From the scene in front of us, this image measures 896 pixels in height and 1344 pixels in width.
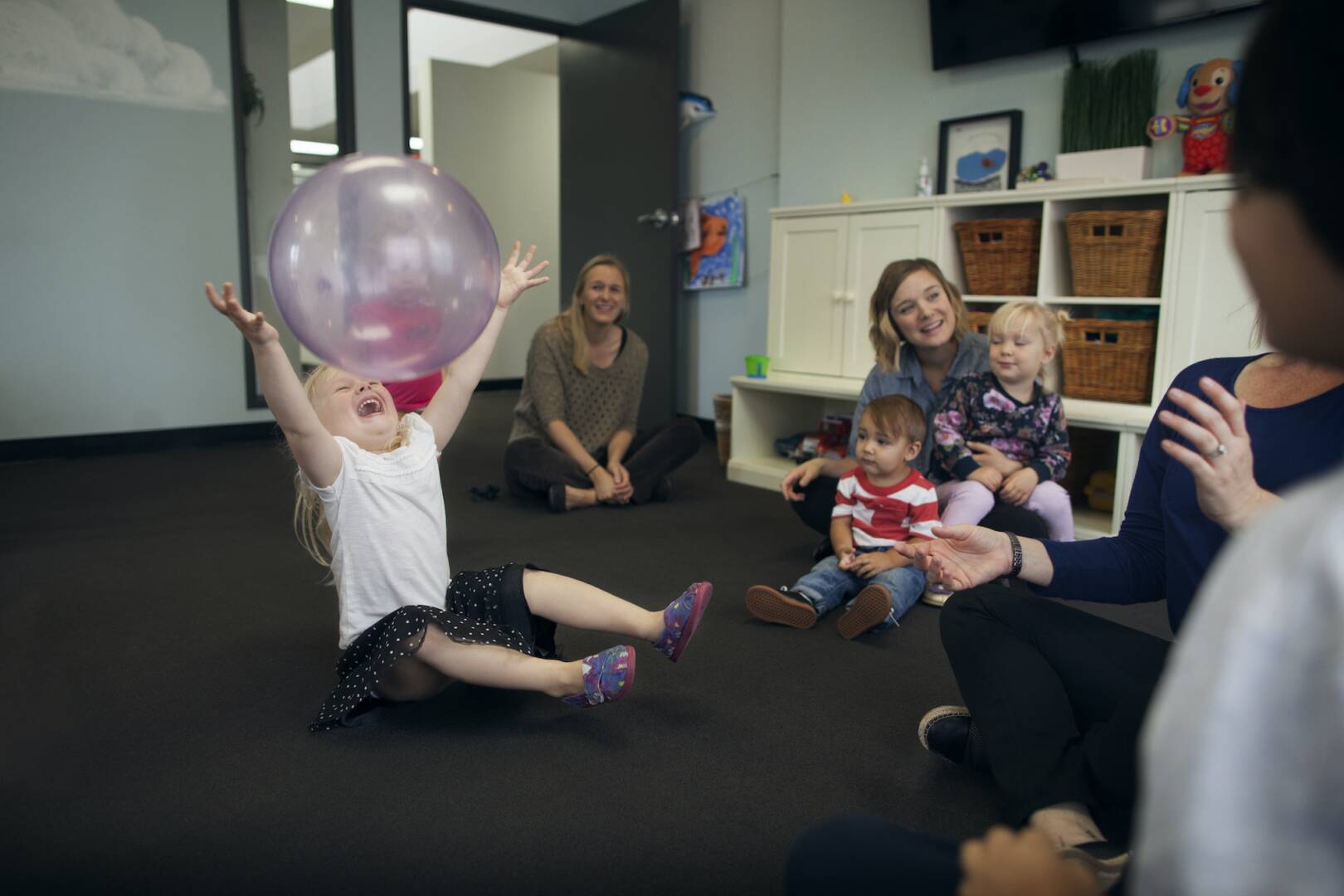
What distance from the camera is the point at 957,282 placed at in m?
3.34

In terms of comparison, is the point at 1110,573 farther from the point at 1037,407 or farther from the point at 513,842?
the point at 1037,407

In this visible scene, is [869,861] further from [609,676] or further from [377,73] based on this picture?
[377,73]

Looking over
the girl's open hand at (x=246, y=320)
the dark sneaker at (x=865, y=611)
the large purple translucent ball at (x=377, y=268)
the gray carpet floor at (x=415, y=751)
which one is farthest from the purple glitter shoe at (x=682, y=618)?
the girl's open hand at (x=246, y=320)

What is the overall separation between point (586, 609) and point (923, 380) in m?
1.30

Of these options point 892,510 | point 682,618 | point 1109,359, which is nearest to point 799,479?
point 892,510

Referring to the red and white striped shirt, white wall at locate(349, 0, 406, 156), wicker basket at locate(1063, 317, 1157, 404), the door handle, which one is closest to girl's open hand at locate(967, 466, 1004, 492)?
the red and white striped shirt

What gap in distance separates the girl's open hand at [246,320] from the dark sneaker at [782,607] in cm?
118

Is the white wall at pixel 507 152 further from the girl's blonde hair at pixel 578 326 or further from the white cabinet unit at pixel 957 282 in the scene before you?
the girl's blonde hair at pixel 578 326

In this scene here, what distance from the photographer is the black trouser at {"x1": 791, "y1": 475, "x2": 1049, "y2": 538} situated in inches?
91.4

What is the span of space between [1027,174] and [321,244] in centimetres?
275

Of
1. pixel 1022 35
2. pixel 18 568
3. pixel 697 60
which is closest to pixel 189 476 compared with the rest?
pixel 18 568

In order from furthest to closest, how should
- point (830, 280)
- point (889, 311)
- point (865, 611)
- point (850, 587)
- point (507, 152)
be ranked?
point (507, 152)
point (830, 280)
point (889, 311)
point (850, 587)
point (865, 611)

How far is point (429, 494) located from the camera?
1.58 meters

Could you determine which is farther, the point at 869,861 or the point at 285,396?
the point at 285,396
